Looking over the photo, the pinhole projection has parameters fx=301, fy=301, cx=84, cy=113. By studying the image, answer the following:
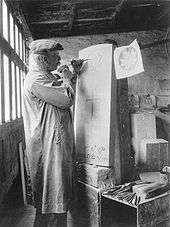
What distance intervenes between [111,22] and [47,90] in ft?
16.7

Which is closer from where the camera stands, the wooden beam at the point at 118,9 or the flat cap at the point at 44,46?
the flat cap at the point at 44,46

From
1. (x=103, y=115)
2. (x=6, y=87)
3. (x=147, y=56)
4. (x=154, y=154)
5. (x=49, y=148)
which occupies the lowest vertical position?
(x=154, y=154)

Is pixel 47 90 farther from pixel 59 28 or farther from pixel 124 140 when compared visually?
pixel 59 28

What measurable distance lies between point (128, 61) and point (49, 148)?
3.08ft

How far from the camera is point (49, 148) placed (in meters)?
2.38

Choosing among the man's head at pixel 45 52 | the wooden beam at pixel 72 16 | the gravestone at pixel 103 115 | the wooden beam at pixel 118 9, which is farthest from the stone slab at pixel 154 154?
the wooden beam at pixel 72 16

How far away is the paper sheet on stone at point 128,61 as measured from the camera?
2.33 meters

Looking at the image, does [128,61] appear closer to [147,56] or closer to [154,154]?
[154,154]

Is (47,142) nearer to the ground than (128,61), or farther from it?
nearer to the ground

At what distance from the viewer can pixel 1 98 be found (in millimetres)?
3498

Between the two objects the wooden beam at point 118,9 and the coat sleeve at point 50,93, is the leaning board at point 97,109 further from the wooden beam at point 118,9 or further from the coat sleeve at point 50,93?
the wooden beam at point 118,9

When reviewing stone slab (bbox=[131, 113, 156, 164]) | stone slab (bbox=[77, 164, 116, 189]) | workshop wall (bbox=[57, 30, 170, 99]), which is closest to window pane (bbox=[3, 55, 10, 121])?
stone slab (bbox=[77, 164, 116, 189])

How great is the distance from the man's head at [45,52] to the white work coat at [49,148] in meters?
0.09

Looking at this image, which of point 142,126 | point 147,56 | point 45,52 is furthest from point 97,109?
point 147,56
